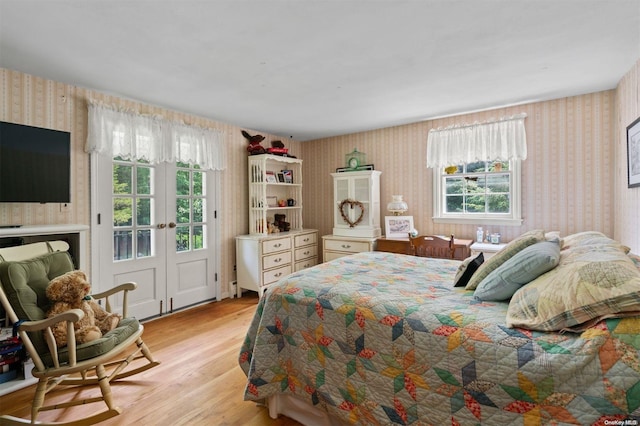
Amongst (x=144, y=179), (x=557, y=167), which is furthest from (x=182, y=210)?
(x=557, y=167)

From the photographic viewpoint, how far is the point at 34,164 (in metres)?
2.61

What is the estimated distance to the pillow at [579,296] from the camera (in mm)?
1144

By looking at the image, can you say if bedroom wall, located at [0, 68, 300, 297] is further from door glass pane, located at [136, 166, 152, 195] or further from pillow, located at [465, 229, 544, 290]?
pillow, located at [465, 229, 544, 290]

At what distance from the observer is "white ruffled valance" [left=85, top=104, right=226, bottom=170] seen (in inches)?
120

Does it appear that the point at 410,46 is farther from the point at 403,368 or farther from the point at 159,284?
the point at 159,284

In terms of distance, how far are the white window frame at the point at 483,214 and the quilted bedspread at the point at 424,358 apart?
2.13 metres

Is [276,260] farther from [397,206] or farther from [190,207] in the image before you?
[397,206]

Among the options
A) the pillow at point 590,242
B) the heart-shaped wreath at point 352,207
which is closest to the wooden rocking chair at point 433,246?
the heart-shaped wreath at point 352,207

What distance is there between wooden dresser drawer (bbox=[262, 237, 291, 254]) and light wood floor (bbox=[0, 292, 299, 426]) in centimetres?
121

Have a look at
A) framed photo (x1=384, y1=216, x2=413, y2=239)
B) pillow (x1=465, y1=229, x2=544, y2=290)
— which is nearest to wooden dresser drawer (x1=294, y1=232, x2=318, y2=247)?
framed photo (x1=384, y1=216, x2=413, y2=239)

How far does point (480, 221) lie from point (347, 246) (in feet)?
5.73

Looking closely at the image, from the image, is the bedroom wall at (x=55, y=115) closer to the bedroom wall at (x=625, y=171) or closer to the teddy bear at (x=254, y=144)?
the teddy bear at (x=254, y=144)

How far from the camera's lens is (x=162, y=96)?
3186 mm

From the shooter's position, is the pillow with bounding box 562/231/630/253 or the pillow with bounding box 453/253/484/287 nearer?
the pillow with bounding box 562/231/630/253
